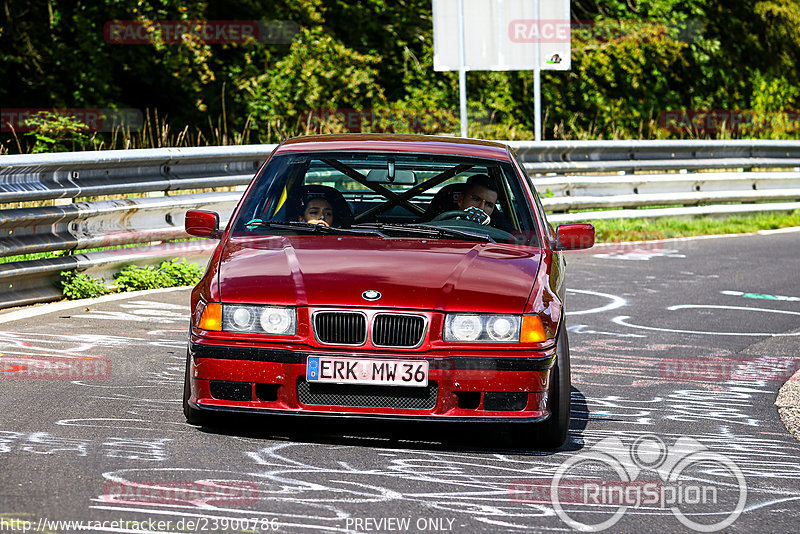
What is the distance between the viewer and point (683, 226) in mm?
16141

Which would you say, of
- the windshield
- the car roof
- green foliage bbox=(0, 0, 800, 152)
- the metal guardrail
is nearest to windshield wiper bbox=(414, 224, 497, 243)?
the windshield

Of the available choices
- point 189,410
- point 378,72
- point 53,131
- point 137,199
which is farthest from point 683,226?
point 378,72

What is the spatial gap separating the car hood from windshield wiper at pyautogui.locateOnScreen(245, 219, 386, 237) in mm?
90

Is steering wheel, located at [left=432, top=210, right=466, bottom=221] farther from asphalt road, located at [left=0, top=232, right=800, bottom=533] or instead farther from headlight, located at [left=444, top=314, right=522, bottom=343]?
headlight, located at [left=444, top=314, right=522, bottom=343]

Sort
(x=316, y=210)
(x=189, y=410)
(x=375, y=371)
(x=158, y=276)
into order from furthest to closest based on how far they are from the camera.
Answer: (x=158, y=276), (x=316, y=210), (x=189, y=410), (x=375, y=371)

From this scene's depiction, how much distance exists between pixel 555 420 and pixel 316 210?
1.73m

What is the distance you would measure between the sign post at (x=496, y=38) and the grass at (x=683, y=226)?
2.51 metres

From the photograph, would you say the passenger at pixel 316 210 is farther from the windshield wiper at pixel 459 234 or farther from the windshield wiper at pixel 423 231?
the windshield wiper at pixel 459 234

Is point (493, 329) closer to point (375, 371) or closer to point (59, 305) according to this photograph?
point (375, 371)

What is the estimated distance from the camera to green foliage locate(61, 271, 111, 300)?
9383mm

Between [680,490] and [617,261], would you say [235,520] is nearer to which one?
[680,490]

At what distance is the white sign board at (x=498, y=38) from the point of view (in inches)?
701

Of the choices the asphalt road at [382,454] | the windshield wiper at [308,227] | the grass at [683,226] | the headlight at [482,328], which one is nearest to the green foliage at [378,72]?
the grass at [683,226]

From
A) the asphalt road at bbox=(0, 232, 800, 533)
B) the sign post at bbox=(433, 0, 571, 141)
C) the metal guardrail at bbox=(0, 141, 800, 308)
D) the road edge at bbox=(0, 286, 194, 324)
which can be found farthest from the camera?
the sign post at bbox=(433, 0, 571, 141)
